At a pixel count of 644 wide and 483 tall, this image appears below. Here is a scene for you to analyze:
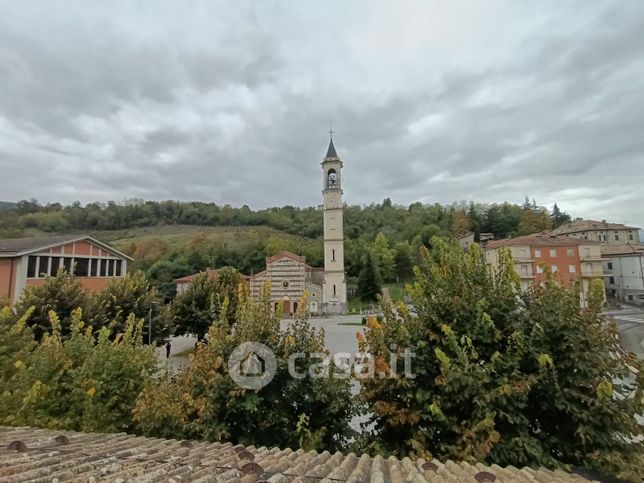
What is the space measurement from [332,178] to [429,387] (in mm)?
42252

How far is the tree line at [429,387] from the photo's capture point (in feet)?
13.8

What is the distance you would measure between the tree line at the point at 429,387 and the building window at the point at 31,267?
63.3 ft

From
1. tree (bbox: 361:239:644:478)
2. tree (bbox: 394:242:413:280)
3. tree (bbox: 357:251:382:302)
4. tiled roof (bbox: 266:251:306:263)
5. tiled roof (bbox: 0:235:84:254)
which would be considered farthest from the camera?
tree (bbox: 394:242:413:280)

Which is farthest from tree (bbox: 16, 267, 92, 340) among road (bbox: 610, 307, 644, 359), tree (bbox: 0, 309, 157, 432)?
road (bbox: 610, 307, 644, 359)

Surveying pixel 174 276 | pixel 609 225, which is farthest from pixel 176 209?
pixel 609 225

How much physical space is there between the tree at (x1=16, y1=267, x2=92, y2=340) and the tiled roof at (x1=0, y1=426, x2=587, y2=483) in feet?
37.2

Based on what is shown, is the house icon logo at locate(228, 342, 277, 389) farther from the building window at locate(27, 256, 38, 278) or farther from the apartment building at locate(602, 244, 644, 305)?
the apartment building at locate(602, 244, 644, 305)

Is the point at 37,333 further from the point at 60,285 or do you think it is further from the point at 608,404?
the point at 608,404

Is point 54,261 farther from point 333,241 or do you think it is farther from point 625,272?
point 625,272

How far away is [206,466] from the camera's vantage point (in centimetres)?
341

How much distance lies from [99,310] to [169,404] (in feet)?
39.2

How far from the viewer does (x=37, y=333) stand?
44.3ft

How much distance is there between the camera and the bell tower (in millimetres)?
45156

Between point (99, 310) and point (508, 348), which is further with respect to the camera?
Result: point (99, 310)
